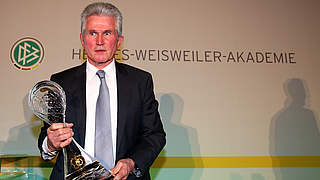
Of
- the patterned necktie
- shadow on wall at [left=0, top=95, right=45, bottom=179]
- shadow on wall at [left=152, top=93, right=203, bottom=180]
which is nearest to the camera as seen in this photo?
the patterned necktie

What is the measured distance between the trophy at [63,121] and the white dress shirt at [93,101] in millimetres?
171

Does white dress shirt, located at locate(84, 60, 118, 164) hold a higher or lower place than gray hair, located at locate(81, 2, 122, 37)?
lower

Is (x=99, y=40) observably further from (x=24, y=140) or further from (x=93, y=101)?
(x=24, y=140)

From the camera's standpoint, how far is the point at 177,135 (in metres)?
2.73

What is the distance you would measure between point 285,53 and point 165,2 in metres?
1.24

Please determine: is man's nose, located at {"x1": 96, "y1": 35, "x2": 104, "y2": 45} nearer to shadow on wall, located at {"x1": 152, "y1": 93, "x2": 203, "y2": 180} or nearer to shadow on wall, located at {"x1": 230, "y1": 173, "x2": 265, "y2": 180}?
shadow on wall, located at {"x1": 152, "y1": 93, "x2": 203, "y2": 180}

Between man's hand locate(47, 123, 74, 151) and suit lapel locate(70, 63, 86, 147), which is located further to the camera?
suit lapel locate(70, 63, 86, 147)

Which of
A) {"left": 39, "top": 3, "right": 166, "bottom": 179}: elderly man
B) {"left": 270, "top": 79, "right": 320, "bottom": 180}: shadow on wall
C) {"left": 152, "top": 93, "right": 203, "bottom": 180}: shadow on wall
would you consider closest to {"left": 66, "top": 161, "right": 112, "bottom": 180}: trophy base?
{"left": 39, "top": 3, "right": 166, "bottom": 179}: elderly man

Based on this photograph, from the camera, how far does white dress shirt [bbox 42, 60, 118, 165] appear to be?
4.14ft

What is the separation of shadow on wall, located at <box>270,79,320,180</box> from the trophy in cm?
216

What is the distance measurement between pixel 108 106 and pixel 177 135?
1.51 meters

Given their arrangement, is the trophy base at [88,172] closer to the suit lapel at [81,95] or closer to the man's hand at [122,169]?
the man's hand at [122,169]

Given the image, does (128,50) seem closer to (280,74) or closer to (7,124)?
(7,124)

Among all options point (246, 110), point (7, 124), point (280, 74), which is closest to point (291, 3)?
point (280, 74)
